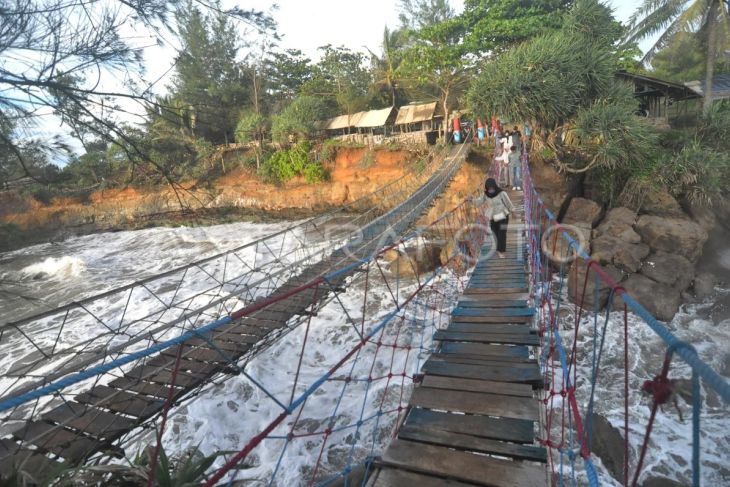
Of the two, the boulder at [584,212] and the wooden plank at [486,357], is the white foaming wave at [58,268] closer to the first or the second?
the wooden plank at [486,357]

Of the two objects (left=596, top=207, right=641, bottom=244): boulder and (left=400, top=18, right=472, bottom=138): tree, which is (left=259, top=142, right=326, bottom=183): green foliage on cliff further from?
(left=596, top=207, right=641, bottom=244): boulder

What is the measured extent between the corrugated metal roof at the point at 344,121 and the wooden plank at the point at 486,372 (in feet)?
54.2

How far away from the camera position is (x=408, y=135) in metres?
15.0

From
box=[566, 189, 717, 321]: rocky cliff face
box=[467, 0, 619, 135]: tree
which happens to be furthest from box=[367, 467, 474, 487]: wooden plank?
box=[467, 0, 619, 135]: tree

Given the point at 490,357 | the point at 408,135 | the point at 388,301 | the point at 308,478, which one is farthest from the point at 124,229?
the point at 490,357

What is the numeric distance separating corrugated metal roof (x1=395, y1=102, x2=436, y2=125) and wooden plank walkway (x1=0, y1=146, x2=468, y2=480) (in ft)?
46.5

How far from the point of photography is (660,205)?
336 inches

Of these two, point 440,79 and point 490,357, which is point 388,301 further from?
point 440,79

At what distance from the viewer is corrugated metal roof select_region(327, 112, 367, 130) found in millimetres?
17719

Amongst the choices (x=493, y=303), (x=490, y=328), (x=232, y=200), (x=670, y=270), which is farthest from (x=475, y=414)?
(x=232, y=200)

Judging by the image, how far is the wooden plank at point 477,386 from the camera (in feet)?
7.01

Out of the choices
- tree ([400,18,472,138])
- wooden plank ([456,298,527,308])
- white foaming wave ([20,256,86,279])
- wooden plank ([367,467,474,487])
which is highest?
tree ([400,18,472,138])

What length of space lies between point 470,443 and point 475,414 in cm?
23

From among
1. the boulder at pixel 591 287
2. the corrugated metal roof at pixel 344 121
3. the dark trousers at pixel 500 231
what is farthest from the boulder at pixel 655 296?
the corrugated metal roof at pixel 344 121
